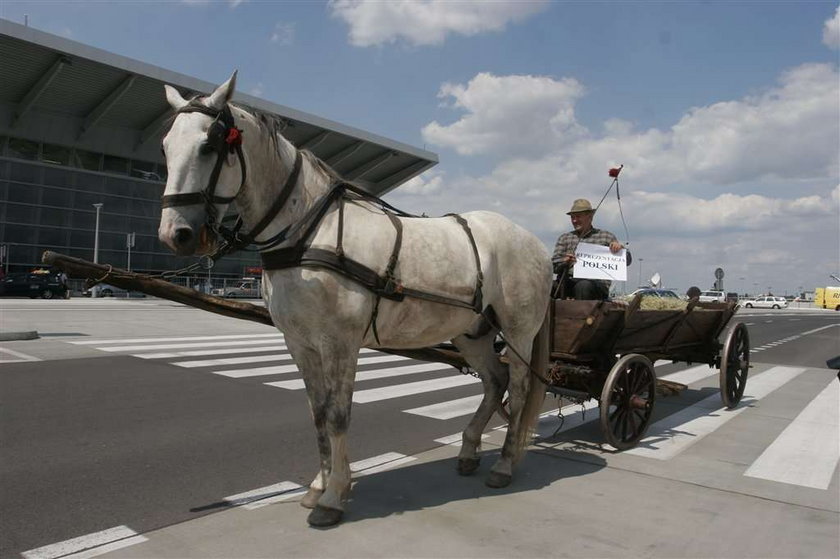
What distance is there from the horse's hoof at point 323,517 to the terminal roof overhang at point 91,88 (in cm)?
2530

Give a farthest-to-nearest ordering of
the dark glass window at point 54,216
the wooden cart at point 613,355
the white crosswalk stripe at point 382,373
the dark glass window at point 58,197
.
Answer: the dark glass window at point 58,197 → the dark glass window at point 54,216 → the white crosswalk stripe at point 382,373 → the wooden cart at point 613,355

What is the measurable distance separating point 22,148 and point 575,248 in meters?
41.7

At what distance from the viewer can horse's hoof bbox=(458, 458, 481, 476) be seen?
→ 169 inches

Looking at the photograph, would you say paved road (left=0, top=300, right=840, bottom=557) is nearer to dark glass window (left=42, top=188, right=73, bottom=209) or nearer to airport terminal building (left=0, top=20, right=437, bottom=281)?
airport terminal building (left=0, top=20, right=437, bottom=281)

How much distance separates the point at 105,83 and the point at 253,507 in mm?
38765

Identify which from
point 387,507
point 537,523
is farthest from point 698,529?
point 387,507

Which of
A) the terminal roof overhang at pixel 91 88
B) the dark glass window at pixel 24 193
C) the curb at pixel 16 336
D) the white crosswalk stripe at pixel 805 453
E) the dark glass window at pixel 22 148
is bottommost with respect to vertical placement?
the curb at pixel 16 336

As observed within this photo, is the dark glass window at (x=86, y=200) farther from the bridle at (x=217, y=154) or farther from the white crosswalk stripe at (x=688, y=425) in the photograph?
the bridle at (x=217, y=154)

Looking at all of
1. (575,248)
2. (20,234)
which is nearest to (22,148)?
(20,234)

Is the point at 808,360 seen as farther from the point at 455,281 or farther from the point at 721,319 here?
the point at 455,281

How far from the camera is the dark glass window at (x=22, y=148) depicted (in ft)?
119

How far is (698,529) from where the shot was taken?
11.0 feet

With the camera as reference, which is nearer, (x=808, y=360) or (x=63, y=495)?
(x=63, y=495)

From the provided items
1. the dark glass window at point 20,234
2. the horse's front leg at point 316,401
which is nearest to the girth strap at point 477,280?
the horse's front leg at point 316,401
